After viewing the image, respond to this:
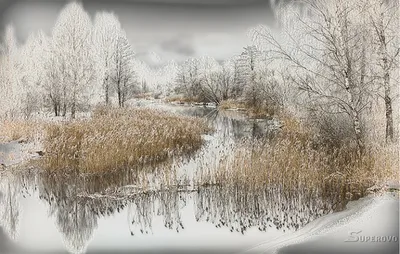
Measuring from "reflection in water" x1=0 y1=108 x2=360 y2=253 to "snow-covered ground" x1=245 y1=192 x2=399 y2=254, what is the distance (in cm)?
7

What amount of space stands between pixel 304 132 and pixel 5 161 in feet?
5.26

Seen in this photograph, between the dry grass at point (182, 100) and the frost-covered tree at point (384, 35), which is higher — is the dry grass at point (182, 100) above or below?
below

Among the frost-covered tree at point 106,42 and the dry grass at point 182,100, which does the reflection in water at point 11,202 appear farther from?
the dry grass at point 182,100

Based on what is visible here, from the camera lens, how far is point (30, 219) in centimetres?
261

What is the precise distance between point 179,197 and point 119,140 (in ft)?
1.44

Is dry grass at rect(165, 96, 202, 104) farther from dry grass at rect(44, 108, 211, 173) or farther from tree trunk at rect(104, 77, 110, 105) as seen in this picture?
tree trunk at rect(104, 77, 110, 105)

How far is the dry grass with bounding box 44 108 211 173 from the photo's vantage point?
2580 mm

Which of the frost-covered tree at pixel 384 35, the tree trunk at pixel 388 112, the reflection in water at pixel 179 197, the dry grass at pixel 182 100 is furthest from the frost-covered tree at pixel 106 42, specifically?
the tree trunk at pixel 388 112

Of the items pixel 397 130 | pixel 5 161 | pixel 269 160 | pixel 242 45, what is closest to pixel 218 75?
pixel 242 45

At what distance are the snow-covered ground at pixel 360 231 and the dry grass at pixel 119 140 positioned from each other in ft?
2.28

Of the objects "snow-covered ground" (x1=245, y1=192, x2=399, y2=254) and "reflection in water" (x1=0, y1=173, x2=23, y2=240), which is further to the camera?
"reflection in water" (x1=0, y1=173, x2=23, y2=240)

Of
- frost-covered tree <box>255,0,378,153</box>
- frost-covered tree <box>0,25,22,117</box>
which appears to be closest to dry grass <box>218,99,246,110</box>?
frost-covered tree <box>255,0,378,153</box>

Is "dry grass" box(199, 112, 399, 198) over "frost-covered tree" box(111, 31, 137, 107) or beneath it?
beneath

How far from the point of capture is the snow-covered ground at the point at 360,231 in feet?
8.27
